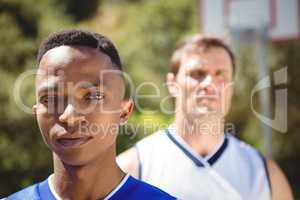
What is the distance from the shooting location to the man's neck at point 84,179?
1532 millimetres

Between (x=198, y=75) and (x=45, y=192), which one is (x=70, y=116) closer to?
(x=45, y=192)

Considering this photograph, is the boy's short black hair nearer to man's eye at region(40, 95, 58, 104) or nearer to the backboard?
man's eye at region(40, 95, 58, 104)

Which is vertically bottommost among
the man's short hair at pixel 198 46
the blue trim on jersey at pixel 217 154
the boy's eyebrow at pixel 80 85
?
the blue trim on jersey at pixel 217 154

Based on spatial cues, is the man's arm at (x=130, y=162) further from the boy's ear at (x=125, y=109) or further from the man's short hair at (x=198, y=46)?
the boy's ear at (x=125, y=109)

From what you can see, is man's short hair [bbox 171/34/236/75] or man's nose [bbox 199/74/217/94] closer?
man's nose [bbox 199/74/217/94]

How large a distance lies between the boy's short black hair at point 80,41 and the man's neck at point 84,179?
0.28 metres

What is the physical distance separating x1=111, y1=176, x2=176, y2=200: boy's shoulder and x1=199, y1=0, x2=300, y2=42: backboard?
229 inches

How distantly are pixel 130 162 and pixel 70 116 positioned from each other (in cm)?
109

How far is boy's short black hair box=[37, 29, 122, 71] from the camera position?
1.54 metres

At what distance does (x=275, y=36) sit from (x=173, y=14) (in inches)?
175

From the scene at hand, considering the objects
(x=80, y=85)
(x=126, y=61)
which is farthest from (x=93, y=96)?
(x=126, y=61)

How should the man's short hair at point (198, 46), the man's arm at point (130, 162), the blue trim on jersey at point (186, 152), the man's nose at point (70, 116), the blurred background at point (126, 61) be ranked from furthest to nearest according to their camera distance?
the blurred background at point (126, 61), the man's short hair at point (198, 46), the blue trim on jersey at point (186, 152), the man's arm at point (130, 162), the man's nose at point (70, 116)

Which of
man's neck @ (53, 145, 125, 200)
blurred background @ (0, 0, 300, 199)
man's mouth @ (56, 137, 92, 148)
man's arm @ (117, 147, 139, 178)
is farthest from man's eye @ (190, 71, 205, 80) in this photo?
blurred background @ (0, 0, 300, 199)

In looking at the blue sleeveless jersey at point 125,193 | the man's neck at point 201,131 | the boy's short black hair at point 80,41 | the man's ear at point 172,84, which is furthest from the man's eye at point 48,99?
the man's ear at point 172,84
